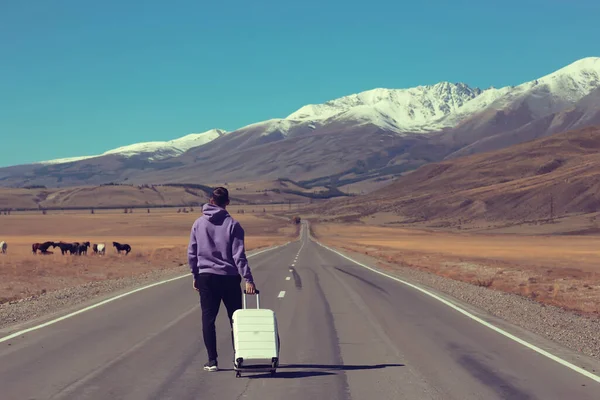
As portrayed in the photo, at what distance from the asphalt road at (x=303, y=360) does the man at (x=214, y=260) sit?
774 mm

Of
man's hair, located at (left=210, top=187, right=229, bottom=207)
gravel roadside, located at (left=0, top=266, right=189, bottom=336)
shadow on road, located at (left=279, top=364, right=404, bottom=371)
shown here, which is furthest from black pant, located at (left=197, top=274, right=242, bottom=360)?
gravel roadside, located at (left=0, top=266, right=189, bottom=336)

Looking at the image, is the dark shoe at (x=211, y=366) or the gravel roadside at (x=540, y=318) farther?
the gravel roadside at (x=540, y=318)

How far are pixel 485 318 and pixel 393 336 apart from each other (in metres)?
3.80

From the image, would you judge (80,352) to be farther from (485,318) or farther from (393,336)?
(485,318)

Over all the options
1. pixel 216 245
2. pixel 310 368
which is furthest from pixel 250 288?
pixel 310 368

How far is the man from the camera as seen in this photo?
10.6 meters

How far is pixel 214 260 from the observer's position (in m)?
10.7

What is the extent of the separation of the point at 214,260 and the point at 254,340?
4.14 feet

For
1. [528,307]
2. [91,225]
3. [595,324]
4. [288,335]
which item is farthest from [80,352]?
[91,225]

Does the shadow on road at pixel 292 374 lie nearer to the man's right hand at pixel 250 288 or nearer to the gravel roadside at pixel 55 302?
the man's right hand at pixel 250 288

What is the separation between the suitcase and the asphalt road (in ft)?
0.67

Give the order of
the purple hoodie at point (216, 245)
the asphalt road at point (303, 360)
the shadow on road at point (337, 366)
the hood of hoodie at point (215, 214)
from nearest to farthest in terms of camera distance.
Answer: the asphalt road at point (303, 360) → the purple hoodie at point (216, 245) → the hood of hoodie at point (215, 214) → the shadow on road at point (337, 366)

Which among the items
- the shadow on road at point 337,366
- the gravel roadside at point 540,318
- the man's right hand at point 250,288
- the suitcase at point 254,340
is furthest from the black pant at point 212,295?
the gravel roadside at point 540,318

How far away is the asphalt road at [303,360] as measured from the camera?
9516 mm
